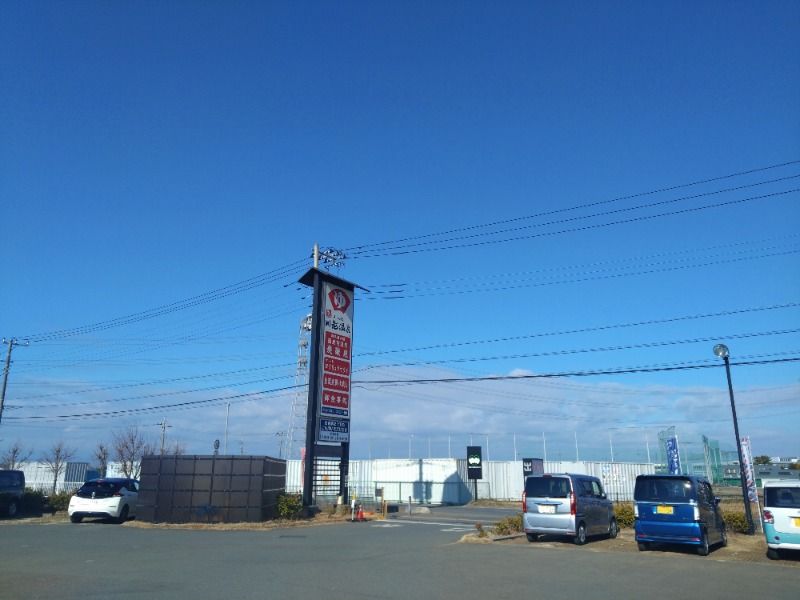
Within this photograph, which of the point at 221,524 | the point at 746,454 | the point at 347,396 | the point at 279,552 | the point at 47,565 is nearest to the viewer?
the point at 47,565

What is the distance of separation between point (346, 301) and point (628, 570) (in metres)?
19.7

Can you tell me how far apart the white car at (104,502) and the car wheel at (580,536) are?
1660 cm

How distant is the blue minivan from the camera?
48.0 ft

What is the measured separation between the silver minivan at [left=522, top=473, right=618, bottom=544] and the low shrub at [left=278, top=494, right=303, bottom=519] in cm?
1080

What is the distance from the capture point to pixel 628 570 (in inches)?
488

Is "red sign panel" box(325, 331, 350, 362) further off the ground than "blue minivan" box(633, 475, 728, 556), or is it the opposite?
"red sign panel" box(325, 331, 350, 362)

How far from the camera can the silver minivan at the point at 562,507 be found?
1652 centimetres

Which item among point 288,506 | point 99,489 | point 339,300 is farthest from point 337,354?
point 99,489

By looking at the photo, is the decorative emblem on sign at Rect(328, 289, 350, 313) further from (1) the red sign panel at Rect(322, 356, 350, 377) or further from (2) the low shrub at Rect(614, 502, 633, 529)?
(2) the low shrub at Rect(614, 502, 633, 529)

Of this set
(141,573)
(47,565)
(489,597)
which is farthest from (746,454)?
(47,565)

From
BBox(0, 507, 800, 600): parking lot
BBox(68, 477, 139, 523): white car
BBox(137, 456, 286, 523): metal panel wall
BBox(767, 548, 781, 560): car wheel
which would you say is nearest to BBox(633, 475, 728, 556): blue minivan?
BBox(0, 507, 800, 600): parking lot

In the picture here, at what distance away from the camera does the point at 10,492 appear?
25484mm

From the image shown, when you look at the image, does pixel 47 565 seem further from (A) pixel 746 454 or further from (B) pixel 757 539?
(A) pixel 746 454

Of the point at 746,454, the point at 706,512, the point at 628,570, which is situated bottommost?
the point at 628,570
